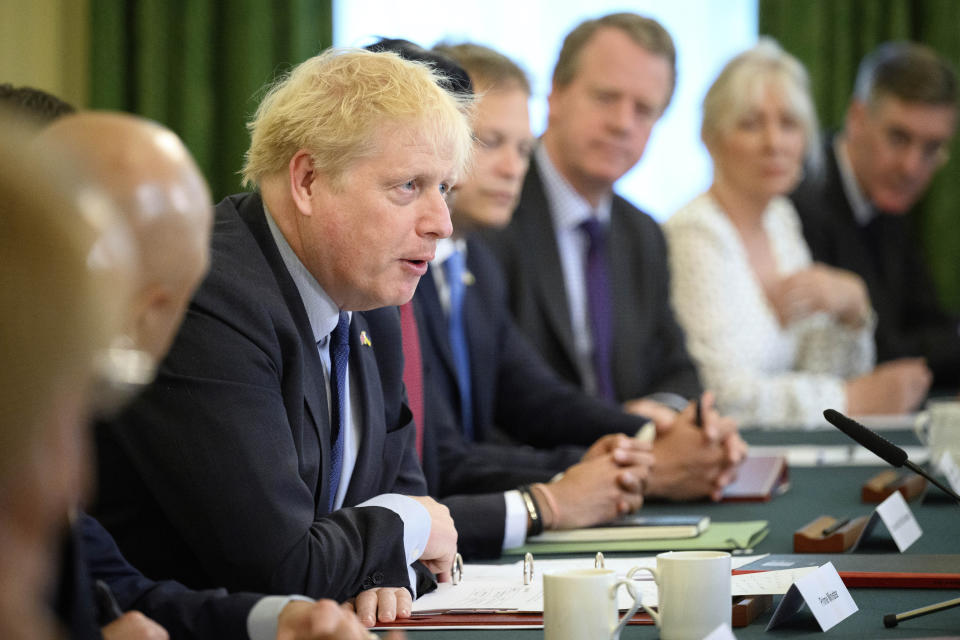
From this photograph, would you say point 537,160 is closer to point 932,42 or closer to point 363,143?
point 363,143

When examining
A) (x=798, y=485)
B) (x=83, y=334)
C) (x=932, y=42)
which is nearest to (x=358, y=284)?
(x=83, y=334)

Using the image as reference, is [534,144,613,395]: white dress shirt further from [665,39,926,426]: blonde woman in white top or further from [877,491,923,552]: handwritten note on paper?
[877,491,923,552]: handwritten note on paper

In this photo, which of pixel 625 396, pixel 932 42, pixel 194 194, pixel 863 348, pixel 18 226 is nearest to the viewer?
pixel 18 226

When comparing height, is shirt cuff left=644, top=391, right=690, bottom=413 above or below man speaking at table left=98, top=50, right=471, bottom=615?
below

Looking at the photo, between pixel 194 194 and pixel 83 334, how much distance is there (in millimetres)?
158

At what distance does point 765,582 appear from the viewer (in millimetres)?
1444

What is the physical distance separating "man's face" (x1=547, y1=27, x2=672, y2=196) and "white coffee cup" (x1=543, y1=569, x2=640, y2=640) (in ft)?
7.97

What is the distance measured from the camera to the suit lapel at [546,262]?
11.0 feet

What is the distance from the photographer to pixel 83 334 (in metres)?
0.66

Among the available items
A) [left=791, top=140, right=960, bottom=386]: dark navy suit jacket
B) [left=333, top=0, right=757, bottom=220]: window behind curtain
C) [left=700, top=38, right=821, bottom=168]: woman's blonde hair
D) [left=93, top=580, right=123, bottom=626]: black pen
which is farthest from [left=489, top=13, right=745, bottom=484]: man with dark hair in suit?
[left=93, top=580, right=123, bottom=626]: black pen

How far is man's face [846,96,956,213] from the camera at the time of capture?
460 centimetres

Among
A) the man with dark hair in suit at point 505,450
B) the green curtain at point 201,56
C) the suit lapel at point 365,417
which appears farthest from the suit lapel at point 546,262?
the green curtain at point 201,56

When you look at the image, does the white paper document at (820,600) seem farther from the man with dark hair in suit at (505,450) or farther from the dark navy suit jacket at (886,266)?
the dark navy suit jacket at (886,266)

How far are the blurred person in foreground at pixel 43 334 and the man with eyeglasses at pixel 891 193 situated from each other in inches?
162
